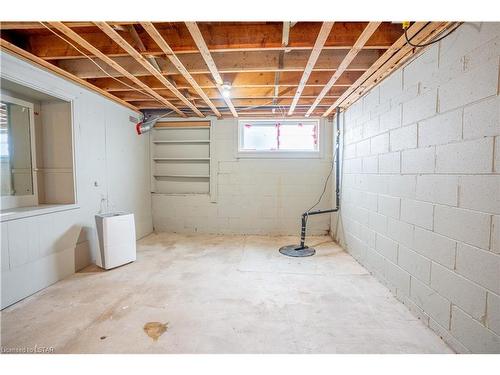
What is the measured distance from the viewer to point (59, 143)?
2650 mm

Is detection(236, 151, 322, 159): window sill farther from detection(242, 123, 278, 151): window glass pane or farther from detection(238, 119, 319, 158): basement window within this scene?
detection(242, 123, 278, 151): window glass pane

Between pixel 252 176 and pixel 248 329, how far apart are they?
9.56 ft

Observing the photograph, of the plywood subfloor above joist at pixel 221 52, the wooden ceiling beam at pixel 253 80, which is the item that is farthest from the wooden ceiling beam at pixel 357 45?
the wooden ceiling beam at pixel 253 80

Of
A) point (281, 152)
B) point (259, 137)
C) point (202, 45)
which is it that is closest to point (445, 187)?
point (202, 45)

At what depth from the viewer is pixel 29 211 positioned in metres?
2.16

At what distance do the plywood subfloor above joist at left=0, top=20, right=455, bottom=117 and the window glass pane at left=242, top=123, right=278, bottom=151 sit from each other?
1.17 metres

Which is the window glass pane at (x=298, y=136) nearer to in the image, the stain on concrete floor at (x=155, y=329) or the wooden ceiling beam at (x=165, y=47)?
the wooden ceiling beam at (x=165, y=47)

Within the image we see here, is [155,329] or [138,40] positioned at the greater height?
[138,40]

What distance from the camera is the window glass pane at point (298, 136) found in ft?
14.1

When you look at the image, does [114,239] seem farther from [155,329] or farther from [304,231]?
[304,231]

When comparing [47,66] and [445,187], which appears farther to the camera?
[47,66]

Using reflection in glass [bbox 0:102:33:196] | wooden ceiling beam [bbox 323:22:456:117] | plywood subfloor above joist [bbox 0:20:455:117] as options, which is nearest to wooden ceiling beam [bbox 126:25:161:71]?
plywood subfloor above joist [bbox 0:20:455:117]

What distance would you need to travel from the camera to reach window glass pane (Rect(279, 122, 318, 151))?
4.29 m

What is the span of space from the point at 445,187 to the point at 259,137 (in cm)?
319
